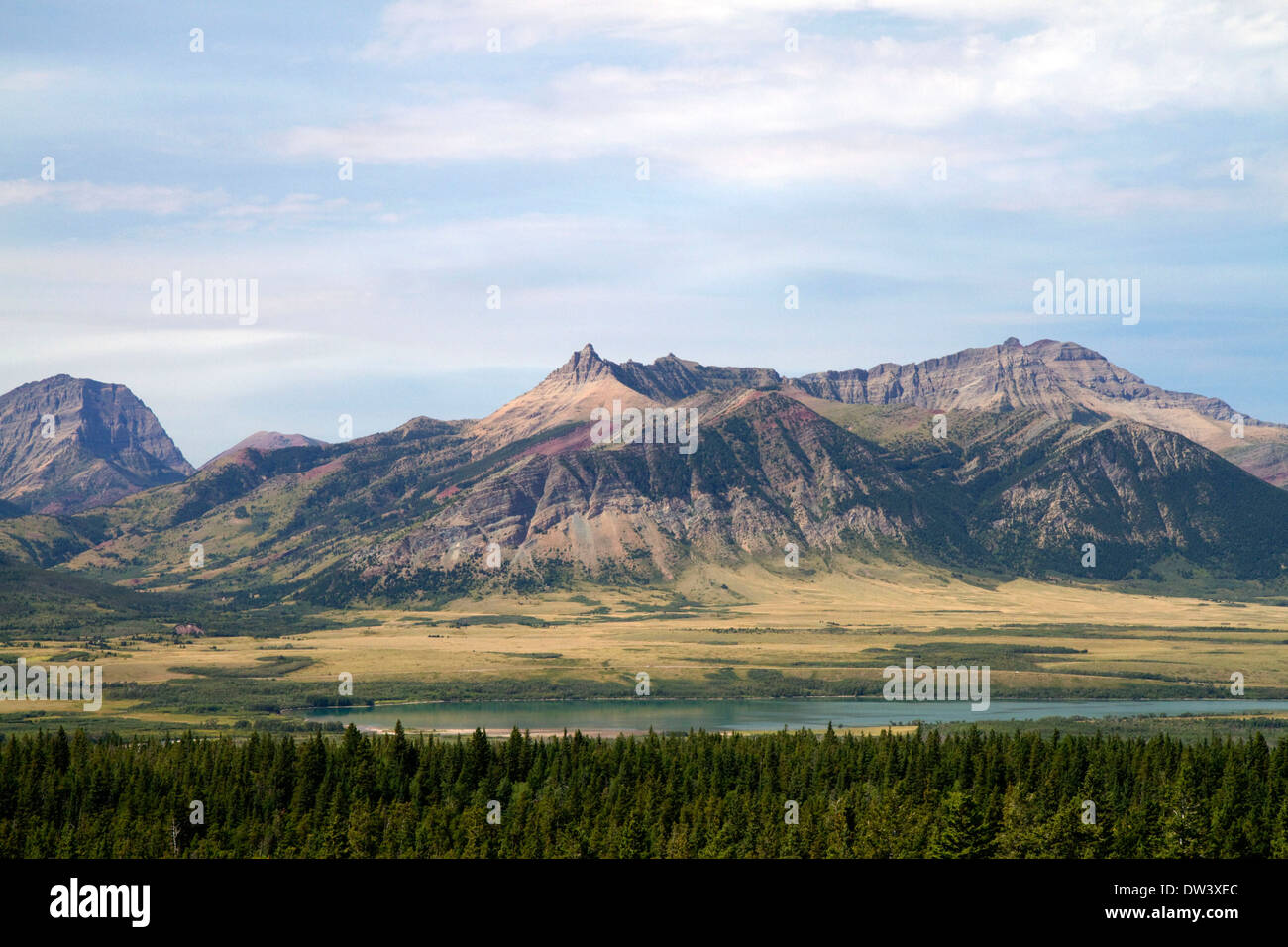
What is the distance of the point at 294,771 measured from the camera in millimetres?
162750

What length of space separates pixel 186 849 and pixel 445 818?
27775 mm

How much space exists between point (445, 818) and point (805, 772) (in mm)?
47457

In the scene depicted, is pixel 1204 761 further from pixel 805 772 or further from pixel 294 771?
pixel 294 771

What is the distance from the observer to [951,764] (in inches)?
6496
